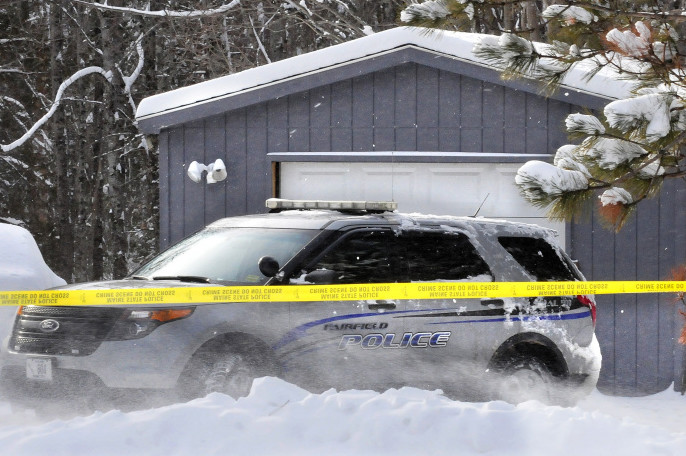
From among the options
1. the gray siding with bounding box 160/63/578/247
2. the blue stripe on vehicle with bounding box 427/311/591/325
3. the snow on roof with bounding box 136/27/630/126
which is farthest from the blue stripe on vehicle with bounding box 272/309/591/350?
the snow on roof with bounding box 136/27/630/126

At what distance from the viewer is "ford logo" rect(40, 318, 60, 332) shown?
6.55 meters

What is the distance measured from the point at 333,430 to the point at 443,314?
1517mm

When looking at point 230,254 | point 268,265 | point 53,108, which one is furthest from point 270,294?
point 53,108

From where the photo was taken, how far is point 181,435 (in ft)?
19.3

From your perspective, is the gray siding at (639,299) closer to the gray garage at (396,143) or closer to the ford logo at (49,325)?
the gray garage at (396,143)

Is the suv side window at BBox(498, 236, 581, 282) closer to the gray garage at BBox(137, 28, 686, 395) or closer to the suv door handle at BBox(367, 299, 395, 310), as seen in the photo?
the suv door handle at BBox(367, 299, 395, 310)

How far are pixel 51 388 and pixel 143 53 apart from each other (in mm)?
18255

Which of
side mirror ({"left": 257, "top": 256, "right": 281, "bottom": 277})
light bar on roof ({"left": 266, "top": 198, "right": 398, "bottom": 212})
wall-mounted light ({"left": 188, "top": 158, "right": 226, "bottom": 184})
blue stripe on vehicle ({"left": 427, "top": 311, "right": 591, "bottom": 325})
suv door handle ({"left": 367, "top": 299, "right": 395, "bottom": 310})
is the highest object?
wall-mounted light ({"left": 188, "top": 158, "right": 226, "bottom": 184})

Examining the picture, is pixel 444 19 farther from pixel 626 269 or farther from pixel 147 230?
pixel 147 230

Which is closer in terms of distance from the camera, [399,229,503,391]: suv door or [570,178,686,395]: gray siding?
[399,229,503,391]: suv door

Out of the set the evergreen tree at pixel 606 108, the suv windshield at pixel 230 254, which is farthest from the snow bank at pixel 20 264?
the evergreen tree at pixel 606 108

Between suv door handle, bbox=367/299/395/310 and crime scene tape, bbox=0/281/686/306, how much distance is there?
44 millimetres

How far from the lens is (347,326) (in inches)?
274

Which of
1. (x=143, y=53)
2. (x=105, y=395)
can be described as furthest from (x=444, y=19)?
(x=143, y=53)
